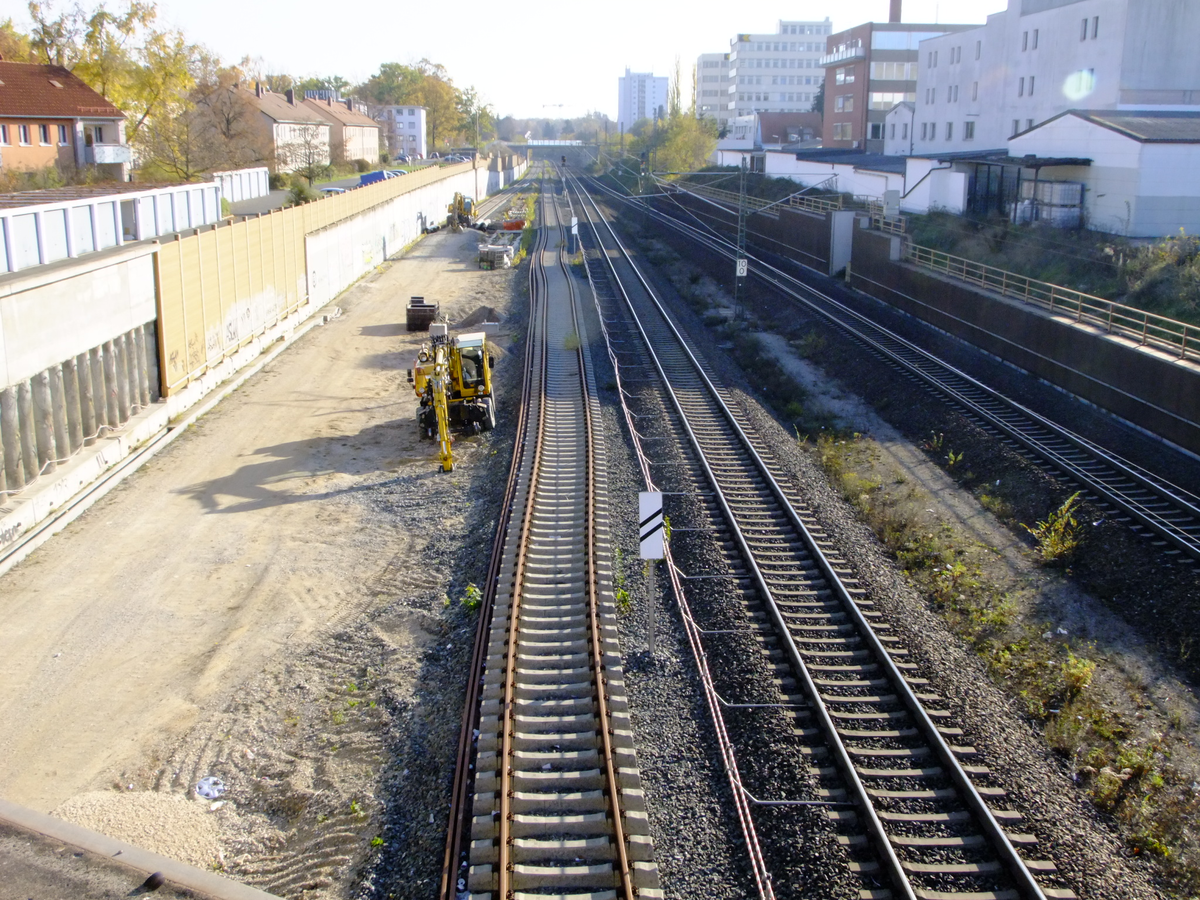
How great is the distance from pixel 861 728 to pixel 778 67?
138950 millimetres

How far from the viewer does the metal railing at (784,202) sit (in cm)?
4434

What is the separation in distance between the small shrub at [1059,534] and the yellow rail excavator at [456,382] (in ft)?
34.5

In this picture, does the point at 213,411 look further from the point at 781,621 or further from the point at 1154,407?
the point at 1154,407

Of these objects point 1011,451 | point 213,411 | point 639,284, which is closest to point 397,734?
point 1011,451

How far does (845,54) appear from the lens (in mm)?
79062

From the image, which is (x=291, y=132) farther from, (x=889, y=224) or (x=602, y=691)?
(x=602, y=691)

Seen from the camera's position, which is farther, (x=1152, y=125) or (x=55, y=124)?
(x=55, y=124)

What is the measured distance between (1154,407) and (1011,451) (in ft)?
10.5

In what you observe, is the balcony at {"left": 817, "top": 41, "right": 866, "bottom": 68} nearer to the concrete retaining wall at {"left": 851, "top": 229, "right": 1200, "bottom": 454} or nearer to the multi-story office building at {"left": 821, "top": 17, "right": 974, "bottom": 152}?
the multi-story office building at {"left": 821, "top": 17, "right": 974, "bottom": 152}

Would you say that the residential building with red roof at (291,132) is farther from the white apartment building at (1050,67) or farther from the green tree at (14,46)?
the white apartment building at (1050,67)

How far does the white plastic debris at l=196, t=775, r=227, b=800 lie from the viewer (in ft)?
30.1

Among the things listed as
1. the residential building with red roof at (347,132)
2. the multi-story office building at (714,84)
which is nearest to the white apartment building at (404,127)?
the residential building with red roof at (347,132)

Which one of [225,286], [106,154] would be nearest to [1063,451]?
[225,286]

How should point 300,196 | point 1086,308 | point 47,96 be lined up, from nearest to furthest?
point 1086,308
point 300,196
point 47,96
